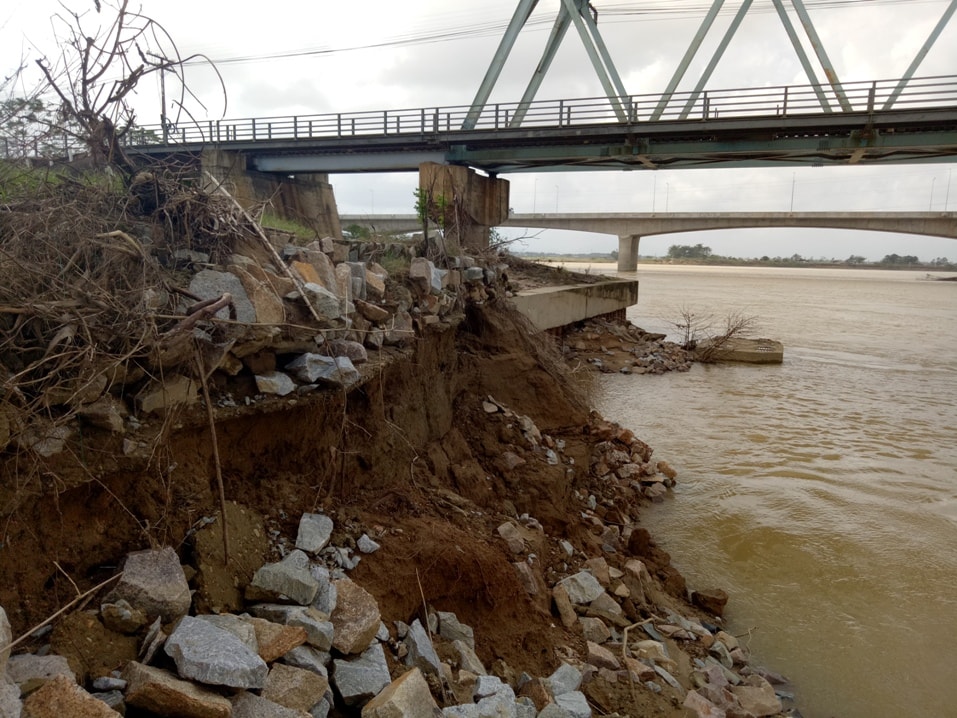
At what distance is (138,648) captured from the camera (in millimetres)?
2861

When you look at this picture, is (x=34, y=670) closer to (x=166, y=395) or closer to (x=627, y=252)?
(x=166, y=395)

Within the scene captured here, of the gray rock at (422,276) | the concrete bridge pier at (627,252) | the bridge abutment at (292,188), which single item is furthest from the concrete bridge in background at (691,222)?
the gray rock at (422,276)

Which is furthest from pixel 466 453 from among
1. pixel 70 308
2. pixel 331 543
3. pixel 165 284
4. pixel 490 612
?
pixel 70 308

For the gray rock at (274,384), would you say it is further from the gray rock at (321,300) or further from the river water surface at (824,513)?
the river water surface at (824,513)

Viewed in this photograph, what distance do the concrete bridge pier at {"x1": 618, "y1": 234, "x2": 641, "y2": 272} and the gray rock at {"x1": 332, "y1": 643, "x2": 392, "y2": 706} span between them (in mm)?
54010

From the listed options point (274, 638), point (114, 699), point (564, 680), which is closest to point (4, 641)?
point (114, 699)

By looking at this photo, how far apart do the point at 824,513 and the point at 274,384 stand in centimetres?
764

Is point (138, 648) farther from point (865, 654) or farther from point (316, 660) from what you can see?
point (865, 654)

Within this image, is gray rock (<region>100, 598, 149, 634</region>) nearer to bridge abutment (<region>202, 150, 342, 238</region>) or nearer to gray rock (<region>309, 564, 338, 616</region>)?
gray rock (<region>309, 564, 338, 616</region>)

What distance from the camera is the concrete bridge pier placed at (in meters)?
55.1

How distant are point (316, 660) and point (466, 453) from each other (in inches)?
162

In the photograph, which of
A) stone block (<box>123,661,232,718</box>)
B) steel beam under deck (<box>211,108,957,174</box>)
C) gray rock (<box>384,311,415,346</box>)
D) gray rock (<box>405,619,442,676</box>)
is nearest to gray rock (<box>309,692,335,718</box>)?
stone block (<box>123,661,232,718</box>)

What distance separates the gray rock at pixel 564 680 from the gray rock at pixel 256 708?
2.02m

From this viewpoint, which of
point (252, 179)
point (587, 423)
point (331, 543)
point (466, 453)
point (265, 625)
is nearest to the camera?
point (265, 625)
